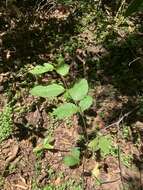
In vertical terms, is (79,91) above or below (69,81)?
above

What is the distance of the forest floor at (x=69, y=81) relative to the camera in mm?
3045

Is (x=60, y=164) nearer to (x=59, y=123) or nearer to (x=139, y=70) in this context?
(x=59, y=123)

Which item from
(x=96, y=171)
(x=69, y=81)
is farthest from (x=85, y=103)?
(x=69, y=81)

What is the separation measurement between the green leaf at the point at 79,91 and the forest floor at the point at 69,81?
3.16 feet

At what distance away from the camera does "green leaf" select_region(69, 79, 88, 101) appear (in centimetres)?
147

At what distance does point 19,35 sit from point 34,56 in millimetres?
379

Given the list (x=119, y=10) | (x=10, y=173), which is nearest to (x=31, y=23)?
(x=119, y=10)

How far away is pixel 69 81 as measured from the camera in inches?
148

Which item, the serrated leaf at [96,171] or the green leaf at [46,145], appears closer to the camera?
the serrated leaf at [96,171]

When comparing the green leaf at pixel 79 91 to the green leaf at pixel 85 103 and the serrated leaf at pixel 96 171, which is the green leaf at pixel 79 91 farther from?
the serrated leaf at pixel 96 171

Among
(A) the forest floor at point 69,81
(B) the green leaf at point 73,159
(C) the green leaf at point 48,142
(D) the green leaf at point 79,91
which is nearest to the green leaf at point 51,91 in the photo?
(D) the green leaf at point 79,91

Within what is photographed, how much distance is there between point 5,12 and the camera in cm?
445

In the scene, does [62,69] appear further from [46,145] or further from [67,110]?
[46,145]

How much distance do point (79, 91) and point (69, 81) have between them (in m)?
2.27
